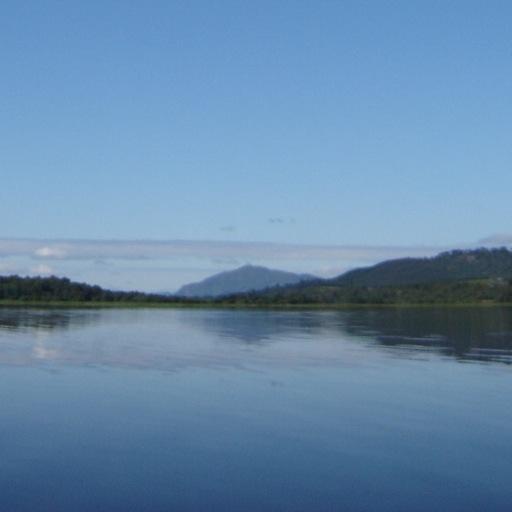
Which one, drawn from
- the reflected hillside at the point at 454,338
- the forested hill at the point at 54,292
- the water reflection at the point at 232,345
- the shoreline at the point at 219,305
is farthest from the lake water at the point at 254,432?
the forested hill at the point at 54,292

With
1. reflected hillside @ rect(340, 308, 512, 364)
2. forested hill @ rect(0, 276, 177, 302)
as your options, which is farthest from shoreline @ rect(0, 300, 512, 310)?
reflected hillside @ rect(340, 308, 512, 364)

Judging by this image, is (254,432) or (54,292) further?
(54,292)

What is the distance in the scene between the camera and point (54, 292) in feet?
533

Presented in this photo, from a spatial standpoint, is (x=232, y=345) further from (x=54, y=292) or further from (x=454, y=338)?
(x=54, y=292)

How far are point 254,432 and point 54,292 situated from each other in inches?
5643

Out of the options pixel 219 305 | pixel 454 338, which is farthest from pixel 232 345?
pixel 219 305

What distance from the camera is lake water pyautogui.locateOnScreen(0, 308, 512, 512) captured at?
17000mm

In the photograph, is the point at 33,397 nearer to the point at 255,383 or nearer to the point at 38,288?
the point at 255,383

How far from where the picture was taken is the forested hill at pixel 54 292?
519 ft

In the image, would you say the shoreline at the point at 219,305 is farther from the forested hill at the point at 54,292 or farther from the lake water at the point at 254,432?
the lake water at the point at 254,432

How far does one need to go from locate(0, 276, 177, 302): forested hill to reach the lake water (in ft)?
378

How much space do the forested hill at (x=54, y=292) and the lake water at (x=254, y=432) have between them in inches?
4541

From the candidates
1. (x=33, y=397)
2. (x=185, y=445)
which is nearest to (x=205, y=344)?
(x=33, y=397)

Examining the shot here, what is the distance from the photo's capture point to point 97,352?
46750mm
